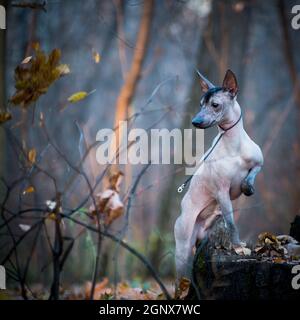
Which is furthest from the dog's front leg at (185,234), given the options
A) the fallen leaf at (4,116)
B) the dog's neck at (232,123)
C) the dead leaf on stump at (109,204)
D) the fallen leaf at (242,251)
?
the fallen leaf at (4,116)

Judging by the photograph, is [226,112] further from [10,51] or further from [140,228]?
[140,228]

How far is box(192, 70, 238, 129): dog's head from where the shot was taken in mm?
3670

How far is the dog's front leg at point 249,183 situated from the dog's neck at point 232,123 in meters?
0.29

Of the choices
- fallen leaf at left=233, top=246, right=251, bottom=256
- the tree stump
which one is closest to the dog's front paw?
the tree stump

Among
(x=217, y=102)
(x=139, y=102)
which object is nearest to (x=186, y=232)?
(x=217, y=102)

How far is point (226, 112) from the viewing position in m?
3.75

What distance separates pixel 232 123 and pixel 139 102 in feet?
36.0

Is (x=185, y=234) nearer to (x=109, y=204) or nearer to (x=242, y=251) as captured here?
(x=242, y=251)

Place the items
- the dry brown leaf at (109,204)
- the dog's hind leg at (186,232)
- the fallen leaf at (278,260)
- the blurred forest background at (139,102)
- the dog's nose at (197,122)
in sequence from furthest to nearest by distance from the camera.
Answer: the blurred forest background at (139,102)
the dry brown leaf at (109,204)
the dog's hind leg at (186,232)
the fallen leaf at (278,260)
the dog's nose at (197,122)

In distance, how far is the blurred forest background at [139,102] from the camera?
27.1 ft

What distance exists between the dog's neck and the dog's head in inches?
1.8

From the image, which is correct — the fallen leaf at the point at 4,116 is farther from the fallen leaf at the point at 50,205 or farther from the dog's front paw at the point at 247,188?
the dog's front paw at the point at 247,188
